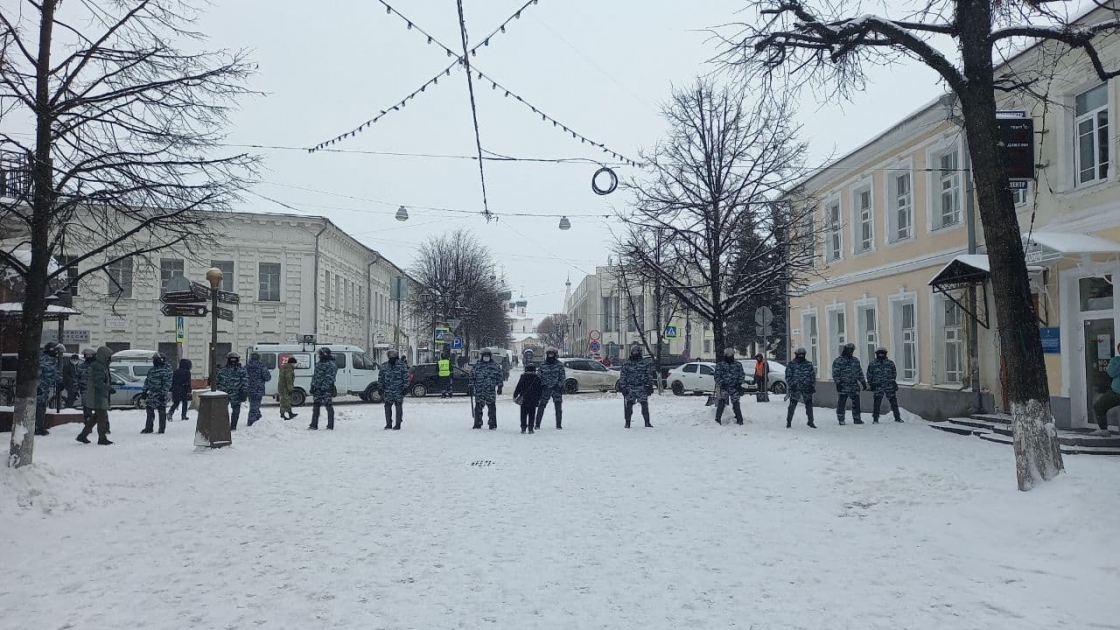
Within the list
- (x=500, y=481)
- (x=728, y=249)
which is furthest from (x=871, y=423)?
(x=500, y=481)

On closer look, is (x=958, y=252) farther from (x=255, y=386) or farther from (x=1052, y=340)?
(x=255, y=386)

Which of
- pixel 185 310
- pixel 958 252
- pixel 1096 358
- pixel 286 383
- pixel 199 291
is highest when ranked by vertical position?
pixel 958 252

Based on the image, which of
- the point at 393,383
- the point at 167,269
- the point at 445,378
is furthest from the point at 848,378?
the point at 167,269

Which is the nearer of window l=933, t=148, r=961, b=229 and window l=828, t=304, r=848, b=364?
window l=933, t=148, r=961, b=229

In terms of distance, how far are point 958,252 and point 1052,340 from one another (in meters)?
3.52

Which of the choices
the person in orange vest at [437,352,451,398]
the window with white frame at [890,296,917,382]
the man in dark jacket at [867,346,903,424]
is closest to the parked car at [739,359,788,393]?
the person in orange vest at [437,352,451,398]

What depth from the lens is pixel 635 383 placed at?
17.6 metres

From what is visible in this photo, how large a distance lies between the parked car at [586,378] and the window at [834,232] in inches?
528

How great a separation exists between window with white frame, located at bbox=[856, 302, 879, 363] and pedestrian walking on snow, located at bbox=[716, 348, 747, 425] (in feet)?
19.2

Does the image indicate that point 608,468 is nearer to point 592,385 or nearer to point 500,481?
point 500,481

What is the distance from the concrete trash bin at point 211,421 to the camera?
13156mm

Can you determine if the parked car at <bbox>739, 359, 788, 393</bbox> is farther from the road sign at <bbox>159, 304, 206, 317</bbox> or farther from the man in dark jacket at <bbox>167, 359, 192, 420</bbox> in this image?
the road sign at <bbox>159, 304, 206, 317</bbox>

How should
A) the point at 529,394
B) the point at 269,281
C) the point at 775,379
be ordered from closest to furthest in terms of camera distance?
the point at 529,394, the point at 775,379, the point at 269,281

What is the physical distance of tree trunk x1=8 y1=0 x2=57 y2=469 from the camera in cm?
916
